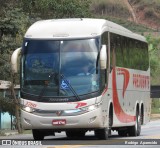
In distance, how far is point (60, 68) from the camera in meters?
22.8

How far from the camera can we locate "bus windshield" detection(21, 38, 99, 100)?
2270 centimetres

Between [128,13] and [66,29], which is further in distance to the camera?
[128,13]

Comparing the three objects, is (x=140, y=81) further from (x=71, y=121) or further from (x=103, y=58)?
(x=71, y=121)

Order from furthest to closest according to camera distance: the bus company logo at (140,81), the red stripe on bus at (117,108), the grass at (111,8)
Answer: the grass at (111,8)
the bus company logo at (140,81)
the red stripe on bus at (117,108)

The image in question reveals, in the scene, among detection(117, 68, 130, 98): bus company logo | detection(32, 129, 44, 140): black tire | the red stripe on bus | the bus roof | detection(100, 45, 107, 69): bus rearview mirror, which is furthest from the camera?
detection(117, 68, 130, 98): bus company logo

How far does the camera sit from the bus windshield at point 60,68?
74.5ft

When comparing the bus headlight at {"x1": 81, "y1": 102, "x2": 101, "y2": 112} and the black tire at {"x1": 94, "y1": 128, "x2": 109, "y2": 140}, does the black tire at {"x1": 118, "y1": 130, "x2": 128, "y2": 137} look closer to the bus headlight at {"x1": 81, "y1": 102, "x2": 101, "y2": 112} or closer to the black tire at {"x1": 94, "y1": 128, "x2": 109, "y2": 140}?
the black tire at {"x1": 94, "y1": 128, "x2": 109, "y2": 140}

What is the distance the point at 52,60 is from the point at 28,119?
1910 millimetres

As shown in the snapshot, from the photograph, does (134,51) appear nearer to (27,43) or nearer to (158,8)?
(27,43)

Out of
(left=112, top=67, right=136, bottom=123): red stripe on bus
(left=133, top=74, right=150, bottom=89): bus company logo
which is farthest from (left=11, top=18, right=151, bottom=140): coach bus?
(left=133, top=74, right=150, bottom=89): bus company logo

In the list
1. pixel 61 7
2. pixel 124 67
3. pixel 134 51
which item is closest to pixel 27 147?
pixel 124 67

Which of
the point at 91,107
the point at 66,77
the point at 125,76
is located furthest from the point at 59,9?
the point at 91,107

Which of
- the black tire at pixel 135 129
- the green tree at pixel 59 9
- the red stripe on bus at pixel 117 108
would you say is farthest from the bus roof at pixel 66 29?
the green tree at pixel 59 9

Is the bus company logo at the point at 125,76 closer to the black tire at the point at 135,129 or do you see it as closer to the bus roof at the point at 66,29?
the black tire at the point at 135,129
